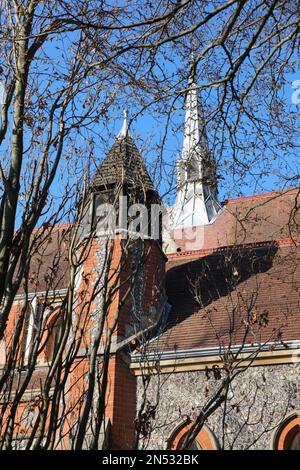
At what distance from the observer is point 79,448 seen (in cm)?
440

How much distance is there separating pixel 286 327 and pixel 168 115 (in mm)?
6320

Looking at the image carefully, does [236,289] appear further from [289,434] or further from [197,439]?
[197,439]

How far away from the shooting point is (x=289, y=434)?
10914 millimetres

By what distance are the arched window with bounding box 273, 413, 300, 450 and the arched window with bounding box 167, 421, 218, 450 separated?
3.65 ft

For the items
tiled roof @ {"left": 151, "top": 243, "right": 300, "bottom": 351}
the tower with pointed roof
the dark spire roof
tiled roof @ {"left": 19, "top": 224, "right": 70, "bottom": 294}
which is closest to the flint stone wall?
the tower with pointed roof

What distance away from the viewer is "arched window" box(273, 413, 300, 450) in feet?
35.6

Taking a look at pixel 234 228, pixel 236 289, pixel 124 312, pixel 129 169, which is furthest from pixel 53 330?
pixel 234 228

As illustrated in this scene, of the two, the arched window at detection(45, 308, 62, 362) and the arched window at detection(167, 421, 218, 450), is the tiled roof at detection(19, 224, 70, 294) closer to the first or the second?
the arched window at detection(45, 308, 62, 362)

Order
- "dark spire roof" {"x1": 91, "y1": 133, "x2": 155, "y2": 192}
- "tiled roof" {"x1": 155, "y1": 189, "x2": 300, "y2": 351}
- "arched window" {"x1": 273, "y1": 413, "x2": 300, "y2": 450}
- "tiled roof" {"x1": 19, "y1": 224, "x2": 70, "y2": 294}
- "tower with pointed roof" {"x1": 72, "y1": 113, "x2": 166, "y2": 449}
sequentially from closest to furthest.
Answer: "tiled roof" {"x1": 19, "y1": 224, "x2": 70, "y2": 294} < "dark spire roof" {"x1": 91, "y1": 133, "x2": 155, "y2": 192} < "arched window" {"x1": 273, "y1": 413, "x2": 300, "y2": 450} < "tower with pointed roof" {"x1": 72, "y1": 113, "x2": 166, "y2": 449} < "tiled roof" {"x1": 155, "y1": 189, "x2": 300, "y2": 351}

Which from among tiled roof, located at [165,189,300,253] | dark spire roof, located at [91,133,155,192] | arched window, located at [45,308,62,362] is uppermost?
tiled roof, located at [165,189,300,253]

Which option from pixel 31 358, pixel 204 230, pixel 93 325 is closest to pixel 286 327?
pixel 93 325

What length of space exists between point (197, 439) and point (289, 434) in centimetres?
166

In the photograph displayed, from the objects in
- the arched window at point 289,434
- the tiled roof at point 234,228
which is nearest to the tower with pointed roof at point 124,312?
the arched window at point 289,434

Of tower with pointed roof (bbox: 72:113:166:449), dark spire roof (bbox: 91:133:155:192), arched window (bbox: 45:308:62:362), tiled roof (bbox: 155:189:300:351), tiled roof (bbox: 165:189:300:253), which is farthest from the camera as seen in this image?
tiled roof (bbox: 165:189:300:253)
